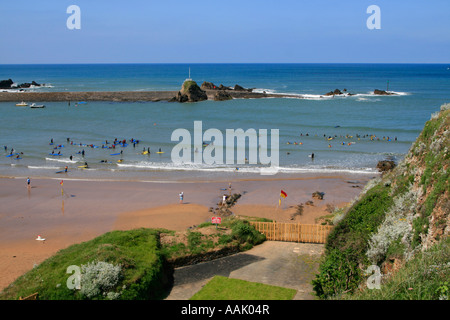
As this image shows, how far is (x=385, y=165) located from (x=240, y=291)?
95.9ft

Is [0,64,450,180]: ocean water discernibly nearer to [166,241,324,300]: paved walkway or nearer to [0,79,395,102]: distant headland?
[0,79,395,102]: distant headland

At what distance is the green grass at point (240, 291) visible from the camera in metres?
15.1

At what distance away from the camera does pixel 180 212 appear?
28.6 m

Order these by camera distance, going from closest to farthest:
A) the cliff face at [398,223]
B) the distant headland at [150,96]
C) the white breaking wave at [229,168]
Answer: the cliff face at [398,223] < the white breaking wave at [229,168] < the distant headland at [150,96]

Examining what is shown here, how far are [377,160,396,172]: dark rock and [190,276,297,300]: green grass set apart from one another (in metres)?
27.4

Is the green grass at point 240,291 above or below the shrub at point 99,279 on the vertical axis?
below

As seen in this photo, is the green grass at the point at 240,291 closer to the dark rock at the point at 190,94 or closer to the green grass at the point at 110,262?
the green grass at the point at 110,262

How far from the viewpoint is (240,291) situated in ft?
50.9

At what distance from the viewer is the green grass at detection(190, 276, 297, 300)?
49.6 feet

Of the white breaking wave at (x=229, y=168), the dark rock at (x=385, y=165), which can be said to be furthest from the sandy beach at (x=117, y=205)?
the dark rock at (x=385, y=165)

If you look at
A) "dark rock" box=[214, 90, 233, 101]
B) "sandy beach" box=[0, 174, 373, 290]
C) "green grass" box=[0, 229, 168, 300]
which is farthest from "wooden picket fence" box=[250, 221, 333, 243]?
"dark rock" box=[214, 90, 233, 101]

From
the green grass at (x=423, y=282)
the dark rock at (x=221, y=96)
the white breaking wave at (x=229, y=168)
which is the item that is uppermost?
the dark rock at (x=221, y=96)

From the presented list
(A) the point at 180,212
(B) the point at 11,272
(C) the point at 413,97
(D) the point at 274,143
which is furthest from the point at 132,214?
(C) the point at 413,97

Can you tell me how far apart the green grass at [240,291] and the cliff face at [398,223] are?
1545 millimetres
